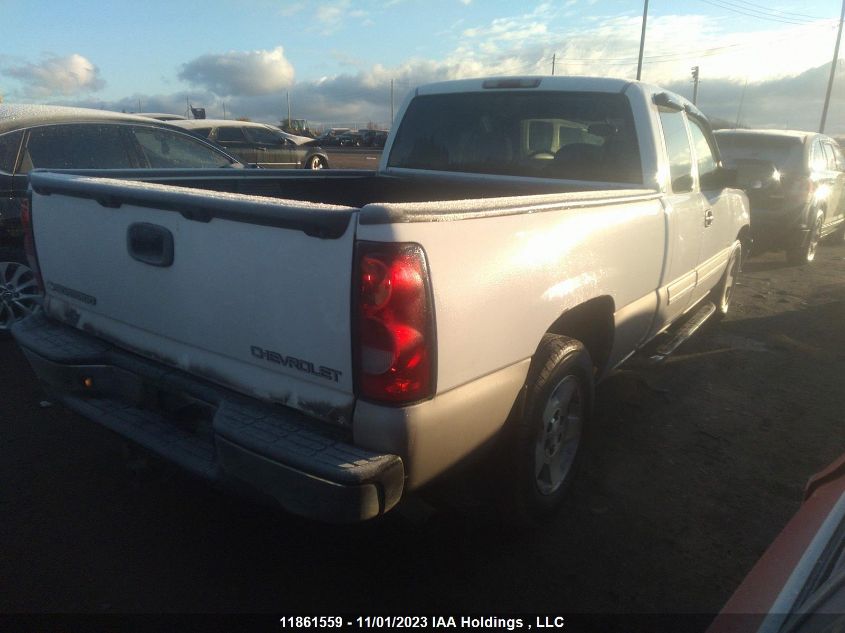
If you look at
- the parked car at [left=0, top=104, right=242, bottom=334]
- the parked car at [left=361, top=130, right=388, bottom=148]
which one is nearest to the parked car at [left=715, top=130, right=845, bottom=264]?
the parked car at [left=0, top=104, right=242, bottom=334]

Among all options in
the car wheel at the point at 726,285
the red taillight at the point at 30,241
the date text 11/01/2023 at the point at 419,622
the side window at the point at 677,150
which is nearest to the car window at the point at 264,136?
the car wheel at the point at 726,285

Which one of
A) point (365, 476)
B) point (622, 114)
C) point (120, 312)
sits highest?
point (622, 114)

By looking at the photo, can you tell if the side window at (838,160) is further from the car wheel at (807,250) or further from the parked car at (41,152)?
the parked car at (41,152)

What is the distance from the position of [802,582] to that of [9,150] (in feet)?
19.1

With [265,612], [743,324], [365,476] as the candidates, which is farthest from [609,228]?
[743,324]

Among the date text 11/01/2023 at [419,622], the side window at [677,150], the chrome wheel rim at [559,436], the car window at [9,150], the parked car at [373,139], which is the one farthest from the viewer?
the parked car at [373,139]

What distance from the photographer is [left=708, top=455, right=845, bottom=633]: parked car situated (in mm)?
1074

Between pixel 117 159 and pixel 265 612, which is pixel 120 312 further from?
pixel 117 159

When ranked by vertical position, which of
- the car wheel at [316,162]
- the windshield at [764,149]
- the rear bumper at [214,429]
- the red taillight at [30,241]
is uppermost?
the windshield at [764,149]

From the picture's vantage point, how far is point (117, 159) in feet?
18.3

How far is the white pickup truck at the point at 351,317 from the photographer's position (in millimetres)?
1943

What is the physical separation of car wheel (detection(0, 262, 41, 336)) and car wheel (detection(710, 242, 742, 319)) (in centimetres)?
593

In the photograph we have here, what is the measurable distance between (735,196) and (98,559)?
5.24 metres

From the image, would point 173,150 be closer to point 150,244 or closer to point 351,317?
point 150,244
